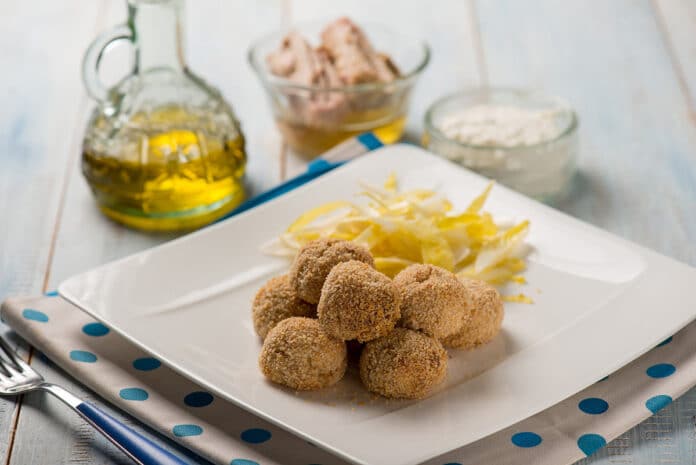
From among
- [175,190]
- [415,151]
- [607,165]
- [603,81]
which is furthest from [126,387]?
[603,81]

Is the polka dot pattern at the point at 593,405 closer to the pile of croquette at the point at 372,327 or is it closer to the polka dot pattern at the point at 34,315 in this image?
the pile of croquette at the point at 372,327

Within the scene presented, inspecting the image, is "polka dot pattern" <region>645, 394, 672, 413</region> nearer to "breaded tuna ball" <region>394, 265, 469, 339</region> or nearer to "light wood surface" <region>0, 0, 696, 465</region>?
"light wood surface" <region>0, 0, 696, 465</region>

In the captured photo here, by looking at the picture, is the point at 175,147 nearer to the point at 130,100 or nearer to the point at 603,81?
the point at 130,100

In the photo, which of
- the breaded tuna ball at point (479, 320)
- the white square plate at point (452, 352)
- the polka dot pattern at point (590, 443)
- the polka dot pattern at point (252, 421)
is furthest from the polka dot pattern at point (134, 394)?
the polka dot pattern at point (590, 443)

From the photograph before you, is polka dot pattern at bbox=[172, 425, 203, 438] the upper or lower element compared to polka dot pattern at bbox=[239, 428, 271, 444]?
upper

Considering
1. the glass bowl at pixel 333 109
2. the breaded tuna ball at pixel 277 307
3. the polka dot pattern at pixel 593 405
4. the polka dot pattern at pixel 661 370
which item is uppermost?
the glass bowl at pixel 333 109

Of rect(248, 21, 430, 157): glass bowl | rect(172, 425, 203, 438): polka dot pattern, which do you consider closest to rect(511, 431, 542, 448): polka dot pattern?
rect(172, 425, 203, 438): polka dot pattern
